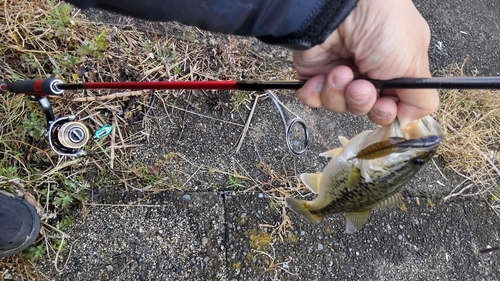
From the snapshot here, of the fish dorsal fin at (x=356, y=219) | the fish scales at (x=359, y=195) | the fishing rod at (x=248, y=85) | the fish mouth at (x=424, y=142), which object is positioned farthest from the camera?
the fish dorsal fin at (x=356, y=219)

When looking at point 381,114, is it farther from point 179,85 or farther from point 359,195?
point 179,85

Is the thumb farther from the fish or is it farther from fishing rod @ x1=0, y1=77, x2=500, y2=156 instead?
fishing rod @ x1=0, y1=77, x2=500, y2=156

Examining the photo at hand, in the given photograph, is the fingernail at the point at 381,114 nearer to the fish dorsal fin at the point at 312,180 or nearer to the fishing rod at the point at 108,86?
the fishing rod at the point at 108,86

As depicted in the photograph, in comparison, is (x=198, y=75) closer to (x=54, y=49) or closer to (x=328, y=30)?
(x=54, y=49)

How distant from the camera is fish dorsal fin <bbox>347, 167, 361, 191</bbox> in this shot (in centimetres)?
207

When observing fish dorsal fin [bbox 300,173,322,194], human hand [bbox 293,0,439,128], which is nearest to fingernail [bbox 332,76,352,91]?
human hand [bbox 293,0,439,128]

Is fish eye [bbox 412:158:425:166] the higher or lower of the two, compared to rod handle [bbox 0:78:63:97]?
higher

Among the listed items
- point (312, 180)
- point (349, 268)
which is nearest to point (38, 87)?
point (312, 180)

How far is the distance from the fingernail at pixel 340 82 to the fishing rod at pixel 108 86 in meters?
0.10

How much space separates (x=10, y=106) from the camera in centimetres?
251

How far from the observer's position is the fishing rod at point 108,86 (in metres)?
1.38

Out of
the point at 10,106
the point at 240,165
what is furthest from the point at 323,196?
the point at 10,106

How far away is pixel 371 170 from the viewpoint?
2.00 m

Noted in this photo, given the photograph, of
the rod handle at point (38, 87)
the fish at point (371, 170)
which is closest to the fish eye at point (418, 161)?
the fish at point (371, 170)
